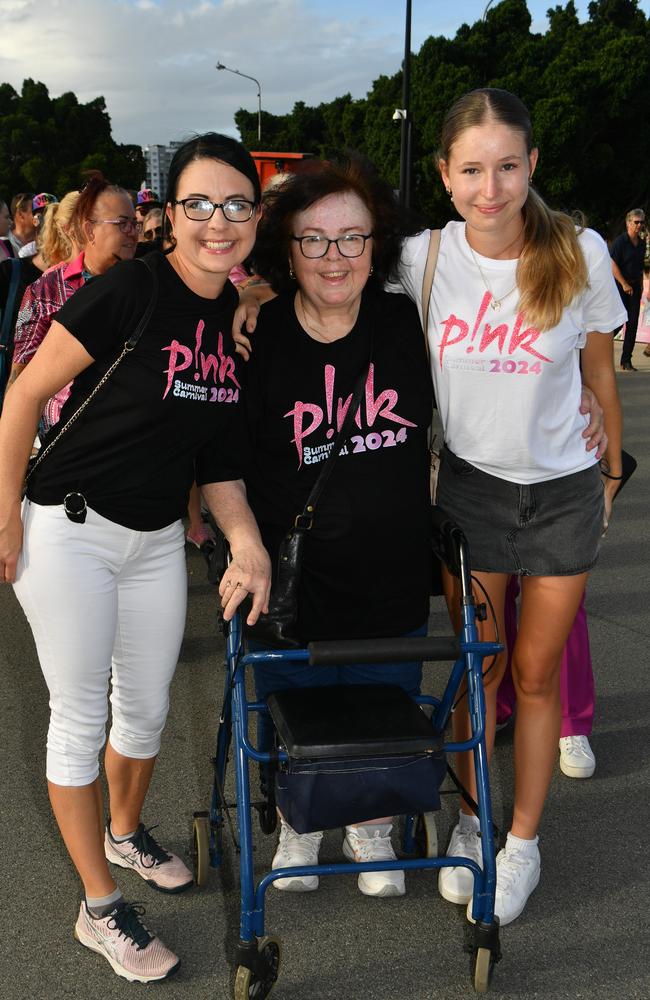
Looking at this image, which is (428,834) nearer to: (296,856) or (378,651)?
(296,856)

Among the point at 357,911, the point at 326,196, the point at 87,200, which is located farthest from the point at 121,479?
the point at 87,200

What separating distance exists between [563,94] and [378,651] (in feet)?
114

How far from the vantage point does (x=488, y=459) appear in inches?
102

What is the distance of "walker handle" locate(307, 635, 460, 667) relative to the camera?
86.0 inches

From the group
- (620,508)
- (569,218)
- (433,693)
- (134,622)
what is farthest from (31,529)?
(620,508)

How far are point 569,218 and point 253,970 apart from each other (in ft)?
6.81

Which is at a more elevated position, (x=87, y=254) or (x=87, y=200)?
(x=87, y=200)

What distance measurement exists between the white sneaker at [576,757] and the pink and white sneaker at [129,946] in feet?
5.46

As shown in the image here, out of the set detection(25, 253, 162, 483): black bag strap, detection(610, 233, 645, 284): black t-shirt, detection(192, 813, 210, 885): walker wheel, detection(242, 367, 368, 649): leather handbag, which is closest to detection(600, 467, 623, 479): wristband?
detection(242, 367, 368, 649): leather handbag

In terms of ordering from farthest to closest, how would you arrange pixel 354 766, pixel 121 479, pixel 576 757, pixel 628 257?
pixel 628 257, pixel 576 757, pixel 121 479, pixel 354 766

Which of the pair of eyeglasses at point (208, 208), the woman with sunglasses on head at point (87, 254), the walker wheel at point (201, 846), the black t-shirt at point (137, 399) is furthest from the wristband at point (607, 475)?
the woman with sunglasses on head at point (87, 254)

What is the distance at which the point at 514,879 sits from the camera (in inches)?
108

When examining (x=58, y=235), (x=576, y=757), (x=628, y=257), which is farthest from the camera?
(x=628, y=257)

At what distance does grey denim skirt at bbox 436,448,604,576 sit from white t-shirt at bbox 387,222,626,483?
0.04 metres
